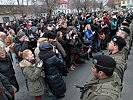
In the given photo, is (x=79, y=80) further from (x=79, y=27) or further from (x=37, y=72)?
(x=79, y=27)

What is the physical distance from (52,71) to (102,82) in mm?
2624

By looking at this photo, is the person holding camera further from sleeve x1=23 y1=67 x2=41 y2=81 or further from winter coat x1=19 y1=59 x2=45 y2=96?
sleeve x1=23 y1=67 x2=41 y2=81

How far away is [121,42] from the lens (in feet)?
13.9

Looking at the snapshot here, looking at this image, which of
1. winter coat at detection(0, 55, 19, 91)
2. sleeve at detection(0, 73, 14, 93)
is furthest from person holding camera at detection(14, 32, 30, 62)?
sleeve at detection(0, 73, 14, 93)

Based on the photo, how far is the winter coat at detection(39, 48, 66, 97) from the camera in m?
5.02

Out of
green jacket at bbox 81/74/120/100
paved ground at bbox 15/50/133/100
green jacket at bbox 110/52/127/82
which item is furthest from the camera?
paved ground at bbox 15/50/133/100

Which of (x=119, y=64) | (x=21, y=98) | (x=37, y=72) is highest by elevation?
(x=119, y=64)

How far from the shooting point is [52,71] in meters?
5.12

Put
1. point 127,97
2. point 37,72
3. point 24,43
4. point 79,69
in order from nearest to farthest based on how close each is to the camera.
Answer: 1. point 37,72
2. point 127,97
3. point 24,43
4. point 79,69

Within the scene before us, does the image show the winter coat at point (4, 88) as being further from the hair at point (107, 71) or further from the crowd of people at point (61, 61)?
the hair at point (107, 71)

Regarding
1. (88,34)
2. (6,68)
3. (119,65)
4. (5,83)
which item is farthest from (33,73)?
(88,34)

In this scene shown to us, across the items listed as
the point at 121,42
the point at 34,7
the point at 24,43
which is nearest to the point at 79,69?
the point at 24,43

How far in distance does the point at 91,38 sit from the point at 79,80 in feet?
10.7

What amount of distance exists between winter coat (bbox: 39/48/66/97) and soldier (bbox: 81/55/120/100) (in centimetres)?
234
